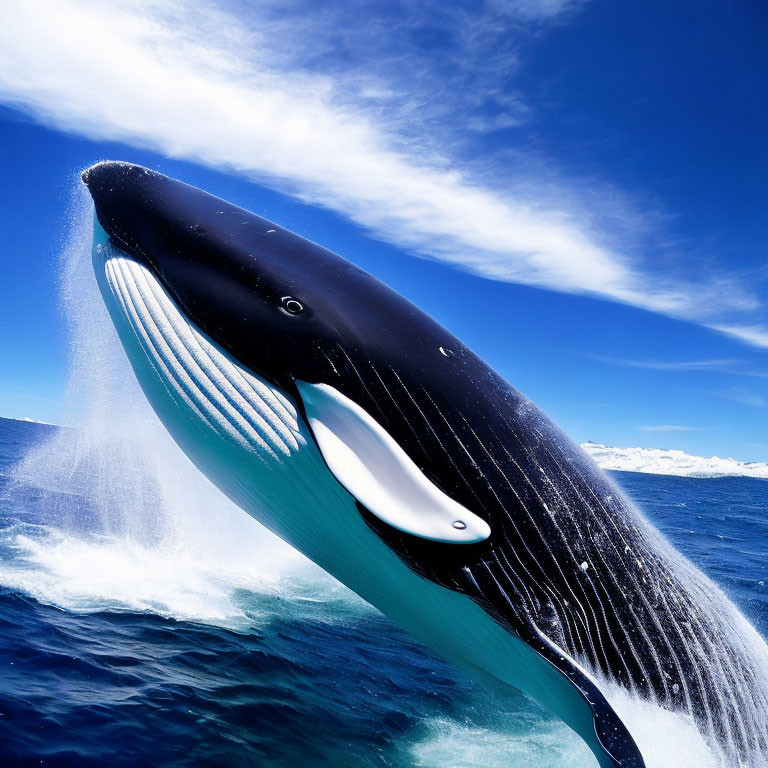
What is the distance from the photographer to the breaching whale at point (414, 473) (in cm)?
488

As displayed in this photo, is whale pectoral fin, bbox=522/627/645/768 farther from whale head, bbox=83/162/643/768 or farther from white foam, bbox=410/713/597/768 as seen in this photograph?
white foam, bbox=410/713/597/768

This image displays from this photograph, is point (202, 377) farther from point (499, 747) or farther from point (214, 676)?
point (499, 747)

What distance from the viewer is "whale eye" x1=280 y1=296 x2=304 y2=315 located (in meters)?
5.30

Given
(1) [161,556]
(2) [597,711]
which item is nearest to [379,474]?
(2) [597,711]

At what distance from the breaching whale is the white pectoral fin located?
0.05 feet

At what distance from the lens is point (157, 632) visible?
962 cm

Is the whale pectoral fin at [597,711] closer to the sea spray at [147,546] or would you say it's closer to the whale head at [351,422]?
the whale head at [351,422]

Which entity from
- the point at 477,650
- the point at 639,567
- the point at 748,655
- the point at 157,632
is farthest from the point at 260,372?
the point at 157,632

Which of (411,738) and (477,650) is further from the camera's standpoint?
(411,738)

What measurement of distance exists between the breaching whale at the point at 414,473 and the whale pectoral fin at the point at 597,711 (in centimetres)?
1

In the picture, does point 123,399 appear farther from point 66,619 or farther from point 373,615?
point 373,615

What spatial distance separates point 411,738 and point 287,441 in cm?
452

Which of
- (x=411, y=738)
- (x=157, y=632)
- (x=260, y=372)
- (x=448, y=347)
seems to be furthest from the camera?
(x=157, y=632)

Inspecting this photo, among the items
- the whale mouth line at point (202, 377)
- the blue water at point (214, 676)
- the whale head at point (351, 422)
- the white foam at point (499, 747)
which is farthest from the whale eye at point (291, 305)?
the white foam at point (499, 747)
